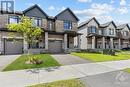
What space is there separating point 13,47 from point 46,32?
6230 mm

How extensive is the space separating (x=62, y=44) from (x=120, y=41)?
2309 centimetres

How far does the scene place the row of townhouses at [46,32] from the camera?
2552cm

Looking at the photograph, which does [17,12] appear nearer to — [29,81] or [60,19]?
[60,19]

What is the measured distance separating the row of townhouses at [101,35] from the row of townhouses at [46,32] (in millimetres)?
6277

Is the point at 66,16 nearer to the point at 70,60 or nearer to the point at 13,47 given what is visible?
the point at 13,47

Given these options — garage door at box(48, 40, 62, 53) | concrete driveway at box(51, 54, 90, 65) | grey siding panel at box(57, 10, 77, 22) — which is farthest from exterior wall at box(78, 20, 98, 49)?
concrete driveway at box(51, 54, 90, 65)

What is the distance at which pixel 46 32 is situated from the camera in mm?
27750

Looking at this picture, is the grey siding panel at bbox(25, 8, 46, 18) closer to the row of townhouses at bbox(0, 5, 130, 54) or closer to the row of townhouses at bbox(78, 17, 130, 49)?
the row of townhouses at bbox(0, 5, 130, 54)

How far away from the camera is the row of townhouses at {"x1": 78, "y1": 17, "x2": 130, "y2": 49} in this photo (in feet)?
128

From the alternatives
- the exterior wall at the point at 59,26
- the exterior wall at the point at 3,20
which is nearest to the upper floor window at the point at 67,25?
the exterior wall at the point at 59,26

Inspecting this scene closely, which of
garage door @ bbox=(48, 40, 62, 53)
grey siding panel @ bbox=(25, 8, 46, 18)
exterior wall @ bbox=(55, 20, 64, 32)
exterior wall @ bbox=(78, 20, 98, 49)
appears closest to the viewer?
grey siding panel @ bbox=(25, 8, 46, 18)

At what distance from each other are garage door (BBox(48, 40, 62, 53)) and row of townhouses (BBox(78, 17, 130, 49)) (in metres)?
10.1

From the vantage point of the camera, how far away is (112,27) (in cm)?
4444

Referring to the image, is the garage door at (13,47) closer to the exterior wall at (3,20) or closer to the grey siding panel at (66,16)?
the exterior wall at (3,20)
